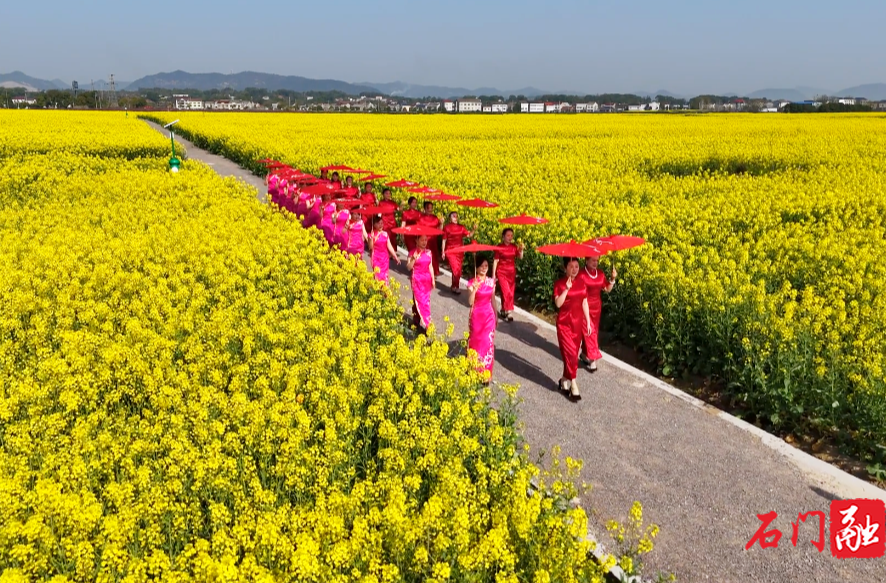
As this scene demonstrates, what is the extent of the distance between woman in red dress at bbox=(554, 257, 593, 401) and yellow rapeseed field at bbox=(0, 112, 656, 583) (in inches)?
62.8

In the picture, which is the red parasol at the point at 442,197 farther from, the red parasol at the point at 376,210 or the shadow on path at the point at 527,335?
the shadow on path at the point at 527,335

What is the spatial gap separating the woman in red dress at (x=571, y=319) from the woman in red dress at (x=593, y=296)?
9.9 inches

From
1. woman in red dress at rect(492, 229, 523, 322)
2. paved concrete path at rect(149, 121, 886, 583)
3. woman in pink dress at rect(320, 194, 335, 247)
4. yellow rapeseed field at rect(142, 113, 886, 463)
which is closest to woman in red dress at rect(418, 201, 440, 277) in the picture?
yellow rapeseed field at rect(142, 113, 886, 463)

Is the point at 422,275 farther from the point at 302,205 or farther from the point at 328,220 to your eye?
the point at 302,205

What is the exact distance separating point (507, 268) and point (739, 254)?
4372 millimetres

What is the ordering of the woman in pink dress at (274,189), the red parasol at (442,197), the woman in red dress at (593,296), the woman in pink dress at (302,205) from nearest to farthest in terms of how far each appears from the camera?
1. the woman in red dress at (593,296)
2. the red parasol at (442,197)
3. the woman in pink dress at (302,205)
4. the woman in pink dress at (274,189)

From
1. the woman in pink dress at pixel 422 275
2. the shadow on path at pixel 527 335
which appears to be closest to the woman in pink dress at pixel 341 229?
the woman in pink dress at pixel 422 275

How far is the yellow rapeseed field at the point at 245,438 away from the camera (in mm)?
4078

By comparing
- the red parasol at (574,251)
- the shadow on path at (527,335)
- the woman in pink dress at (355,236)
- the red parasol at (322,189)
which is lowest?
the shadow on path at (527,335)

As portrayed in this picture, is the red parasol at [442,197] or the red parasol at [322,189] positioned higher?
the red parasol at [322,189]

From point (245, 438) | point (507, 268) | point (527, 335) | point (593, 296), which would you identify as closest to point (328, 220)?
point (507, 268)

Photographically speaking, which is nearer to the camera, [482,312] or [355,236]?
[482,312]

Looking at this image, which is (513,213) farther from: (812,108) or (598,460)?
(812,108)

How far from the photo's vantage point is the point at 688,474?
6.54m
